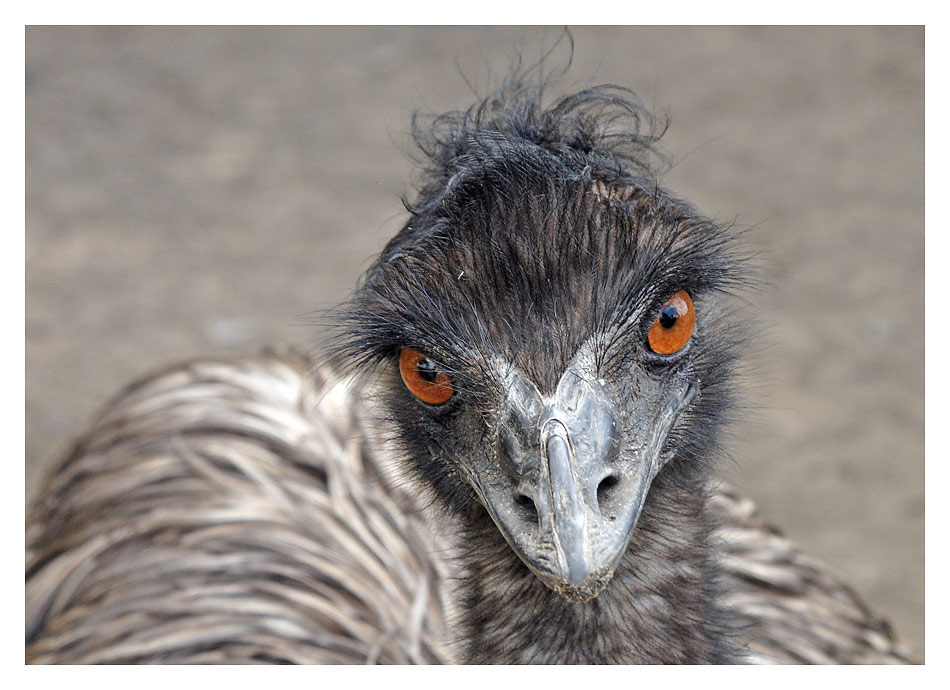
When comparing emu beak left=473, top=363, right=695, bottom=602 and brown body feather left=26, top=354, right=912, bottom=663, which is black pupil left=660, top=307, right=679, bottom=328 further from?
brown body feather left=26, top=354, right=912, bottom=663

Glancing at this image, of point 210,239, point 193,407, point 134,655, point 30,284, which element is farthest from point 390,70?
point 134,655

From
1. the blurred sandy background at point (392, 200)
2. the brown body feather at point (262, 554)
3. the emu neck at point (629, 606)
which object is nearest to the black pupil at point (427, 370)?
the emu neck at point (629, 606)

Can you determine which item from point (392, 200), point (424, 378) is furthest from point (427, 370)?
point (392, 200)

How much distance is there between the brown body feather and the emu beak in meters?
0.72

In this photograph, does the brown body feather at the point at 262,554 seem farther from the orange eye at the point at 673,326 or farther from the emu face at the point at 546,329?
the orange eye at the point at 673,326

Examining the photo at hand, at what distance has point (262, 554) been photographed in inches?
86.6

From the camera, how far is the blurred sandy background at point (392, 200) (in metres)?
3.46

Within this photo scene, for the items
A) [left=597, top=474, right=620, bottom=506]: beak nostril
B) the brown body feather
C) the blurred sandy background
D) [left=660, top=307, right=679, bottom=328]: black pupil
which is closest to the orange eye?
[left=660, top=307, right=679, bottom=328]: black pupil

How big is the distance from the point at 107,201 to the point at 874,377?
2.93m

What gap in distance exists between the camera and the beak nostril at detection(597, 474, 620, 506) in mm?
1173

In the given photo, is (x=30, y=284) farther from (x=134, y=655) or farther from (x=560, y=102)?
(x=560, y=102)

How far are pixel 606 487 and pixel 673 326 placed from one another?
25 cm

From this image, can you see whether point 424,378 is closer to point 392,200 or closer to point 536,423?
point 536,423

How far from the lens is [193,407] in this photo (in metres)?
2.50
